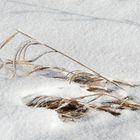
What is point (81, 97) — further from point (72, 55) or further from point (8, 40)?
point (8, 40)

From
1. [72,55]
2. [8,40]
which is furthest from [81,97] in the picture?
[8,40]

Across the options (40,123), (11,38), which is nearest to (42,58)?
(11,38)

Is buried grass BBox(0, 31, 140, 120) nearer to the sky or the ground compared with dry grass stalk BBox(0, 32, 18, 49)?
nearer to the ground

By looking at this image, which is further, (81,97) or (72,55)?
(72,55)

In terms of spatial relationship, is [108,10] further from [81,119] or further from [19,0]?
[81,119]

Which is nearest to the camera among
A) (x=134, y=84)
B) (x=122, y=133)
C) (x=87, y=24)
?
(x=122, y=133)
